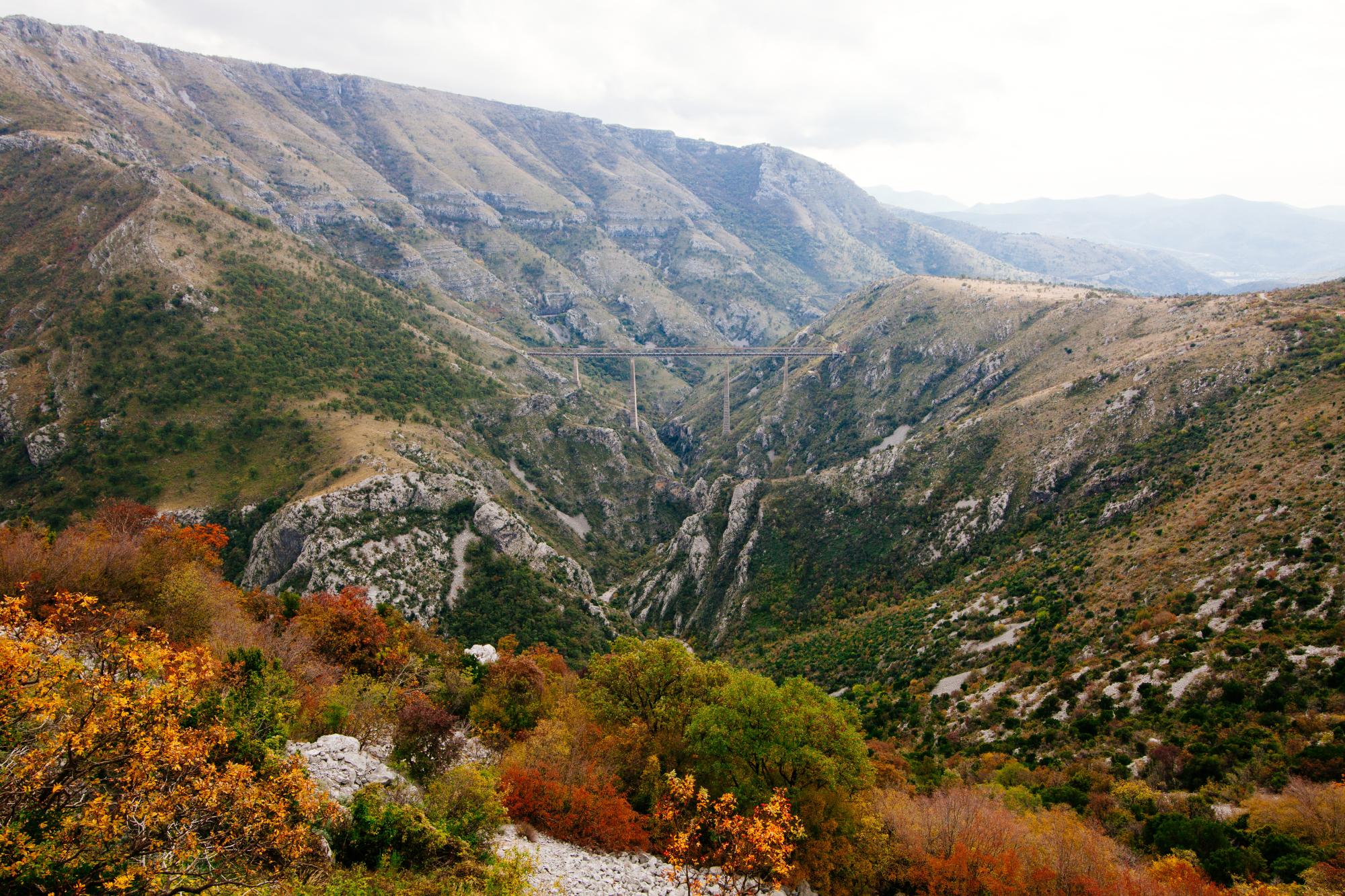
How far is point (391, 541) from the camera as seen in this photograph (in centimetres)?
7288

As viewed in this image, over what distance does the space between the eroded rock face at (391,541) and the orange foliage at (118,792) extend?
190 feet

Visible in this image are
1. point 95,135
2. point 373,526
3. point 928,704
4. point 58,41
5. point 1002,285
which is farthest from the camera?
point 58,41

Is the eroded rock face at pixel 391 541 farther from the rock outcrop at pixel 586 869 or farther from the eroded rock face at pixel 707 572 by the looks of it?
the rock outcrop at pixel 586 869

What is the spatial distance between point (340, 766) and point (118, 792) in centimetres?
1026

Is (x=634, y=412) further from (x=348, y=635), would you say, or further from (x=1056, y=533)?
(x=348, y=635)

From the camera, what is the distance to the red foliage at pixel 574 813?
23.0 metres

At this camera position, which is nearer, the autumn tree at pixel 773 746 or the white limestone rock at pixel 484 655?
the autumn tree at pixel 773 746

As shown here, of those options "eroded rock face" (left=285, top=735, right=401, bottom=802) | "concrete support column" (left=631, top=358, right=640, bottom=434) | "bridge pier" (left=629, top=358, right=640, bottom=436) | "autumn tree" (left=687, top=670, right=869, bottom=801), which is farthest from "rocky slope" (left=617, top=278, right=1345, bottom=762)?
"concrete support column" (left=631, top=358, right=640, bottom=434)

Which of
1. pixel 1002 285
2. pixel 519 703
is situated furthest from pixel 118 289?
pixel 1002 285

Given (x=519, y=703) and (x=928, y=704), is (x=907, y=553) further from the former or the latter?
(x=519, y=703)

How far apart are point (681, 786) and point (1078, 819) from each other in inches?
916

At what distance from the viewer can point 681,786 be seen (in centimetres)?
1922

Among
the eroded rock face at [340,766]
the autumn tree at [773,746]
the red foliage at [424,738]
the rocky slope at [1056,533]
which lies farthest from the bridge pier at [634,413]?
the eroded rock face at [340,766]

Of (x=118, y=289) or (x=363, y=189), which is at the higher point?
(x=363, y=189)
